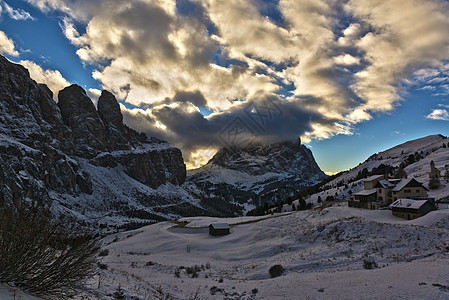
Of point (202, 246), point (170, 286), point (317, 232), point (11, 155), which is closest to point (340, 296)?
point (170, 286)

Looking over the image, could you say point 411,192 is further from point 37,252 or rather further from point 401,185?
point 37,252

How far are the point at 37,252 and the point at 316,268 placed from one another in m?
21.3

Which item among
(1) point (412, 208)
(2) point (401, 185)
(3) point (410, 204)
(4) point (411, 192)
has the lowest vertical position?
(1) point (412, 208)

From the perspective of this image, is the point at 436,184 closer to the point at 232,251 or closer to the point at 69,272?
the point at 232,251

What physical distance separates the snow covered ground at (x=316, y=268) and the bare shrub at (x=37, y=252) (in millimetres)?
2717

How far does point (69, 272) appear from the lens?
954cm

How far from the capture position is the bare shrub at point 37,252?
836 cm

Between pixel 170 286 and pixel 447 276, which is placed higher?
pixel 447 276

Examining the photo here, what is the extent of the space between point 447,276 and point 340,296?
5.95 m

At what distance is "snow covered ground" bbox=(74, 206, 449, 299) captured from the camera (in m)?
14.5

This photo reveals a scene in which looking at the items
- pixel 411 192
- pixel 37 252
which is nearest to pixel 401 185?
pixel 411 192

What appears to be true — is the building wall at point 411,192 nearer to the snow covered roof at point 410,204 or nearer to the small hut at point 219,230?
the snow covered roof at point 410,204

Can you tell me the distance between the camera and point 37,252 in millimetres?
8961

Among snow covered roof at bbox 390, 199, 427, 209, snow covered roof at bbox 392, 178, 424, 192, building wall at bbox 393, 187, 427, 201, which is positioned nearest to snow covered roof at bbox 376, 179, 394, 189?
snow covered roof at bbox 392, 178, 424, 192
